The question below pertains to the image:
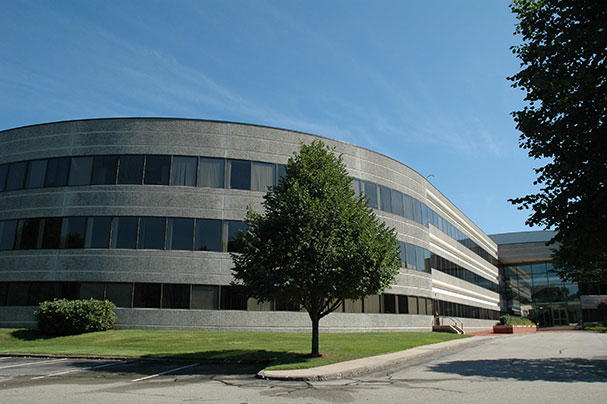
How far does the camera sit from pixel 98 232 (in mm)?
28547

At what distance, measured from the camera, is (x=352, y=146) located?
34250 millimetres

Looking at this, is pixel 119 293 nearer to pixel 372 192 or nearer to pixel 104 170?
pixel 104 170

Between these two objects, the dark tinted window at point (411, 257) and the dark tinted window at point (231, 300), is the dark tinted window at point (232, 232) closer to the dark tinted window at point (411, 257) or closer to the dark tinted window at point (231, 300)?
the dark tinted window at point (231, 300)

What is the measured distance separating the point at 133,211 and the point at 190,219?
3387 millimetres

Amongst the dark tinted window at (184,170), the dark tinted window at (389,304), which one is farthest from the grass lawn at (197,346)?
the dark tinted window at (389,304)

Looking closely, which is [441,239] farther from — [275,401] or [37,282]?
[275,401]

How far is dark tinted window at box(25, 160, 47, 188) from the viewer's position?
30234 millimetres

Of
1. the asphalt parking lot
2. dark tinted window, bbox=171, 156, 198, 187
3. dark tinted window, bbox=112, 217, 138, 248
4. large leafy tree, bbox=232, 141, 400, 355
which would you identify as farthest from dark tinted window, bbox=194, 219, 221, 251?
the asphalt parking lot

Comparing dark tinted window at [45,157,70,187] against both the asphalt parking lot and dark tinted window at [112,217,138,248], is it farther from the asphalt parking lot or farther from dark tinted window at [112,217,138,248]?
the asphalt parking lot

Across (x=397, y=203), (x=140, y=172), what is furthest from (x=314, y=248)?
(x=397, y=203)

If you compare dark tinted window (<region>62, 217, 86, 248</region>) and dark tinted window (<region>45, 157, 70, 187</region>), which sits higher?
dark tinted window (<region>45, 157, 70, 187</region>)

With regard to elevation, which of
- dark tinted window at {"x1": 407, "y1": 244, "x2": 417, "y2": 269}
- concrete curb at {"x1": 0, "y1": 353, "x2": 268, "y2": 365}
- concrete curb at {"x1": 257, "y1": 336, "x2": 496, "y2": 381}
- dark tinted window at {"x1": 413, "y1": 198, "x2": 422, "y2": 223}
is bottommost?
concrete curb at {"x1": 0, "y1": 353, "x2": 268, "y2": 365}

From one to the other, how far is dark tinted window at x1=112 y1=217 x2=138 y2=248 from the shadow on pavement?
19.3 meters

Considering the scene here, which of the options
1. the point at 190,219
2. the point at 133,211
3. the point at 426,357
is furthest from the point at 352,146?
the point at 426,357
